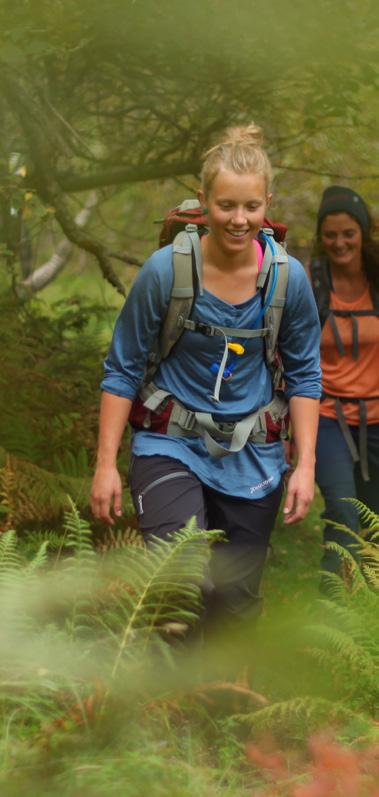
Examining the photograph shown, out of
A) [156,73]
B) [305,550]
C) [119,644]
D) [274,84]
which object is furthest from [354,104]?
[119,644]

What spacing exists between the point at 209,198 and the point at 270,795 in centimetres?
261

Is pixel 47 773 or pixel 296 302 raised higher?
pixel 296 302

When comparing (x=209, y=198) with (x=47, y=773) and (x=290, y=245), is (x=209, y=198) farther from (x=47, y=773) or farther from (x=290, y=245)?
(x=290, y=245)

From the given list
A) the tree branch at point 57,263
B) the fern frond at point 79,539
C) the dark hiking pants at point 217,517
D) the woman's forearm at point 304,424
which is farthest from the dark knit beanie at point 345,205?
the fern frond at point 79,539

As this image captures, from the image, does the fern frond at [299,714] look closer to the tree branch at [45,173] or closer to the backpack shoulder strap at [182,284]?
the backpack shoulder strap at [182,284]

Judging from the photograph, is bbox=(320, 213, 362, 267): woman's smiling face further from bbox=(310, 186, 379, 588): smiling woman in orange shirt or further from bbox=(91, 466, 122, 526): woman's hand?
bbox=(91, 466, 122, 526): woman's hand

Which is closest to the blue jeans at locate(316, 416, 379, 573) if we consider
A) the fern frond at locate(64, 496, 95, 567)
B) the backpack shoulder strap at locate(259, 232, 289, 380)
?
the backpack shoulder strap at locate(259, 232, 289, 380)

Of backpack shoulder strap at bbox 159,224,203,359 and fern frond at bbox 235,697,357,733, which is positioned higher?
backpack shoulder strap at bbox 159,224,203,359

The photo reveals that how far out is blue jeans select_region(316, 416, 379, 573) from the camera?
6.50m

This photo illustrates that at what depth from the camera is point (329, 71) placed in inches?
249

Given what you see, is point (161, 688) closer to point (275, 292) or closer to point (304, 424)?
point (275, 292)

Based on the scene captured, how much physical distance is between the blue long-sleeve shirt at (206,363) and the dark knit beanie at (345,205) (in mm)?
2011

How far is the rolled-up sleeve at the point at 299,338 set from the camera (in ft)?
15.2

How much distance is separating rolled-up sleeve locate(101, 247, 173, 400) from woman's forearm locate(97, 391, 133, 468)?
3 centimetres
